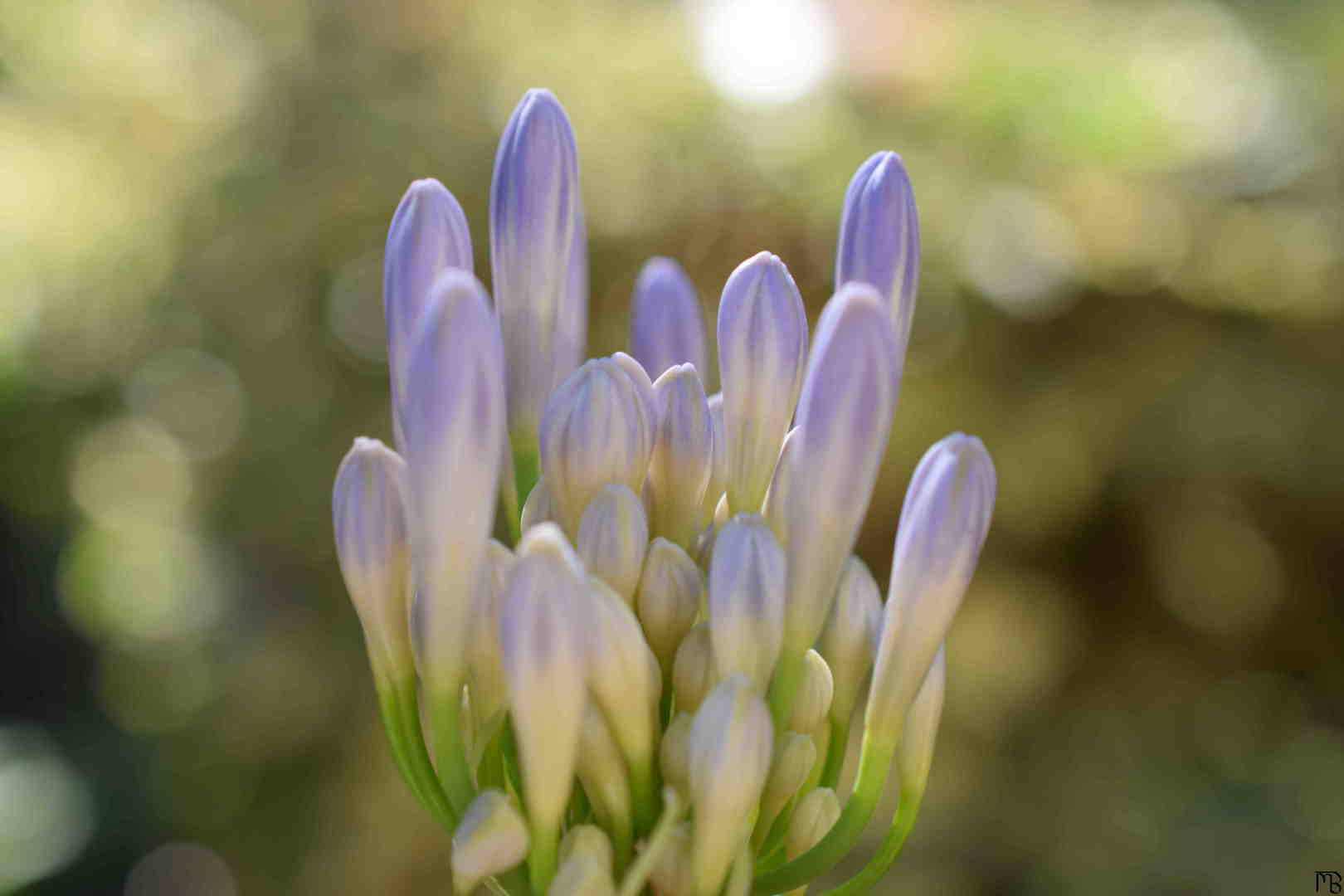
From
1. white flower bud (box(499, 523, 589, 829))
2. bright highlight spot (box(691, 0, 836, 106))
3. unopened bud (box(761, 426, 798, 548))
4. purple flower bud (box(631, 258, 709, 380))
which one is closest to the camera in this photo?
white flower bud (box(499, 523, 589, 829))

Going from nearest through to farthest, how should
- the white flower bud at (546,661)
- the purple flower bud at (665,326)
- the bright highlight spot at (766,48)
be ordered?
the white flower bud at (546,661), the purple flower bud at (665,326), the bright highlight spot at (766,48)

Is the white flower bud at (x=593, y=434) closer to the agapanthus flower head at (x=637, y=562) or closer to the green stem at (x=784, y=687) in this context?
the agapanthus flower head at (x=637, y=562)

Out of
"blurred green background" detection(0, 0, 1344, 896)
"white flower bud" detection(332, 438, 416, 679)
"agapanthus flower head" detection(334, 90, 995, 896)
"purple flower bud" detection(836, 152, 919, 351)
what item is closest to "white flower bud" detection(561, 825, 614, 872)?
"agapanthus flower head" detection(334, 90, 995, 896)

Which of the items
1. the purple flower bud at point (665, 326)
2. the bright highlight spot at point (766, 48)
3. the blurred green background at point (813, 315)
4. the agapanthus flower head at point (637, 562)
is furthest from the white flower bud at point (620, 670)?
the bright highlight spot at point (766, 48)

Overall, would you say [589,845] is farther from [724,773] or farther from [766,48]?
[766,48]

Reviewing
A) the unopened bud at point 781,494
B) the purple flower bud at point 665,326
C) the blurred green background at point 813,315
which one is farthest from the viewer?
the blurred green background at point 813,315

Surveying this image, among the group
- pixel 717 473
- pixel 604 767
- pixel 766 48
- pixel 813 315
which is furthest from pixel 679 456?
pixel 766 48

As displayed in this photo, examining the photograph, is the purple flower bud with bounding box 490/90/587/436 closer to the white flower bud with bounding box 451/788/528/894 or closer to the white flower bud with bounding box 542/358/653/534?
the white flower bud with bounding box 542/358/653/534
